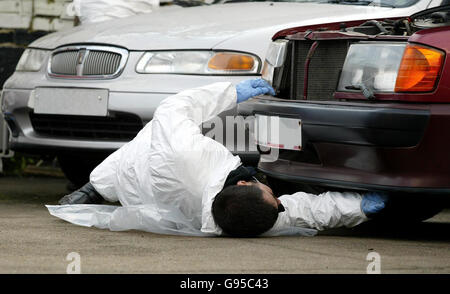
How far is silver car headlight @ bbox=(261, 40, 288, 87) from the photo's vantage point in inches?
207

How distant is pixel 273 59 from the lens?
534 cm

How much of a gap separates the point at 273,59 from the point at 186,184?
2.99ft

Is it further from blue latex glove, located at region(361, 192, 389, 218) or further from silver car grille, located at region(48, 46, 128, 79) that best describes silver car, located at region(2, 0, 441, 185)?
blue latex glove, located at region(361, 192, 389, 218)

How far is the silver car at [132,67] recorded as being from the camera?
233 inches

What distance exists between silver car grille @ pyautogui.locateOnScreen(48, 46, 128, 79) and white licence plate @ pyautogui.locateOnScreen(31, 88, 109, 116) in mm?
129

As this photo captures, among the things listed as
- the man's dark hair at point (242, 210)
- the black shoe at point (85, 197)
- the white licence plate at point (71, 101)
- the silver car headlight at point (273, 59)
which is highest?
the silver car headlight at point (273, 59)

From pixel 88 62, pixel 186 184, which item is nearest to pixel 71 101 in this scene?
pixel 88 62

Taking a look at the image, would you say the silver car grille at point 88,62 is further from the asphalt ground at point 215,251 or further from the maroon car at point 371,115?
the maroon car at point 371,115

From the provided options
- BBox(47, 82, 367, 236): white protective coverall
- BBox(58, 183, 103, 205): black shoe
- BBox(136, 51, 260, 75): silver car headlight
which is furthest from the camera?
BBox(136, 51, 260, 75): silver car headlight

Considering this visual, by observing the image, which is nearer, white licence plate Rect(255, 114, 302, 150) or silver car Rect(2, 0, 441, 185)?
white licence plate Rect(255, 114, 302, 150)

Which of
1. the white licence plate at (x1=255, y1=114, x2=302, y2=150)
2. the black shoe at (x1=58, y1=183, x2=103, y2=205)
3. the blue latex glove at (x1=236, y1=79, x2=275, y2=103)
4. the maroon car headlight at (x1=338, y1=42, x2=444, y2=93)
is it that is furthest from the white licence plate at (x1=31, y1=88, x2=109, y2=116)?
the maroon car headlight at (x1=338, y1=42, x2=444, y2=93)

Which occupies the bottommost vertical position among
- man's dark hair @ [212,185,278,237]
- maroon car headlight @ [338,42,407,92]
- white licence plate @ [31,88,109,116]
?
white licence plate @ [31,88,109,116]

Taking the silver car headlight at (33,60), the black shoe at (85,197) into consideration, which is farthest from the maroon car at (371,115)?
the silver car headlight at (33,60)

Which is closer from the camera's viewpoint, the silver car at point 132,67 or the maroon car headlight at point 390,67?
the maroon car headlight at point 390,67
